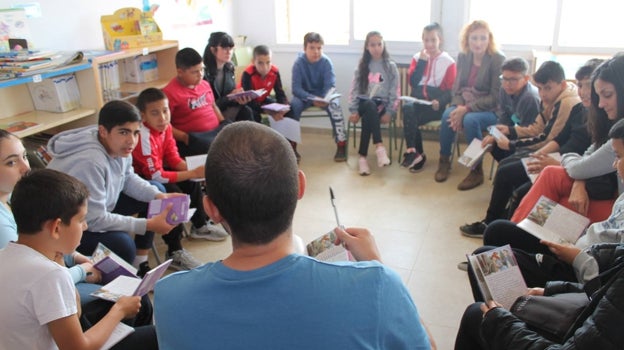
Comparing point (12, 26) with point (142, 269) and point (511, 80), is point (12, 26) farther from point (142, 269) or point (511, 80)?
point (511, 80)

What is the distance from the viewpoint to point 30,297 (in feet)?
4.71

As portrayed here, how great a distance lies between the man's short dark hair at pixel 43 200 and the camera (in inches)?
61.1

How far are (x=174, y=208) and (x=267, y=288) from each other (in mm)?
1796

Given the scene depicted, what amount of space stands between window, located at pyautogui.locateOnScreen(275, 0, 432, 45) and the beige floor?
1270mm

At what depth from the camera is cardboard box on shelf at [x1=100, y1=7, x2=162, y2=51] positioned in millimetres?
3604

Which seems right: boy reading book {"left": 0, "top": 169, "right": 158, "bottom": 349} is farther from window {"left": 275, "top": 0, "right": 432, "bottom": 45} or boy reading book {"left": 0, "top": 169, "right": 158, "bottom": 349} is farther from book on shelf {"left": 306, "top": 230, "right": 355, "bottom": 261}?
window {"left": 275, "top": 0, "right": 432, "bottom": 45}

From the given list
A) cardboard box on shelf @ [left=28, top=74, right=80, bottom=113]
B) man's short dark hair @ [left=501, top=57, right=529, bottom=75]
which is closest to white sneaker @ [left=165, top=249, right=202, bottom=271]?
cardboard box on shelf @ [left=28, top=74, right=80, bottom=113]

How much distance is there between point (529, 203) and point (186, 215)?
5.82ft

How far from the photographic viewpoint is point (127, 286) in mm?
1978

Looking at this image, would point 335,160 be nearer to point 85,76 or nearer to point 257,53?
point 257,53

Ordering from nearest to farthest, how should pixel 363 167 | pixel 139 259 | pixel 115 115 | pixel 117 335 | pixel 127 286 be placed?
1. pixel 117 335
2. pixel 127 286
3. pixel 115 115
4. pixel 139 259
5. pixel 363 167

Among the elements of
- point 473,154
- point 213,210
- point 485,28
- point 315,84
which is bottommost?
point 473,154

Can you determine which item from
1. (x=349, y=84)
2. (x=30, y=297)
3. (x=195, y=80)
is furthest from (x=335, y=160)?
(x=30, y=297)

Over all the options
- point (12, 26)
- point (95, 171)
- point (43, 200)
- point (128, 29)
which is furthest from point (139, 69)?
point (43, 200)
